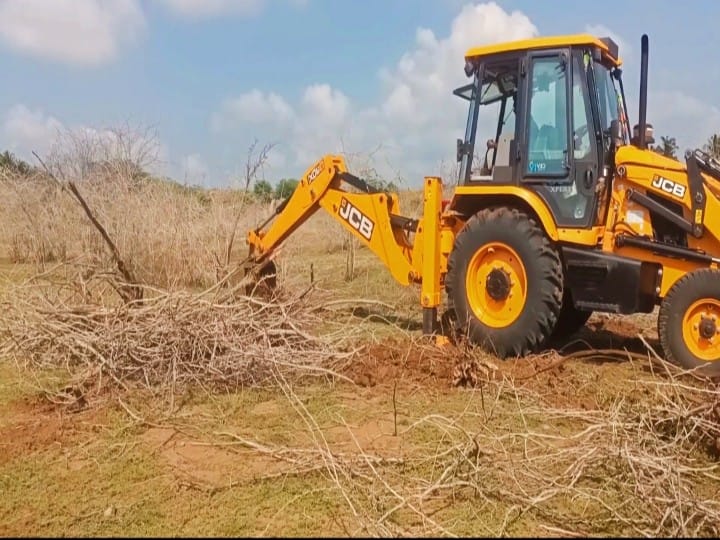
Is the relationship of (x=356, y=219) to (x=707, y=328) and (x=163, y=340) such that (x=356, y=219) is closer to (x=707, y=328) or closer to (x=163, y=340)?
(x=163, y=340)

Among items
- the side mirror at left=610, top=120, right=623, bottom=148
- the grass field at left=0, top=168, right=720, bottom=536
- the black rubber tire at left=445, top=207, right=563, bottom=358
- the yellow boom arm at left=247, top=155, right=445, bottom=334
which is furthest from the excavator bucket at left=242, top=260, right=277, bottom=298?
the side mirror at left=610, top=120, right=623, bottom=148

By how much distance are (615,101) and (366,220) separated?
253cm

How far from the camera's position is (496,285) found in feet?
22.6

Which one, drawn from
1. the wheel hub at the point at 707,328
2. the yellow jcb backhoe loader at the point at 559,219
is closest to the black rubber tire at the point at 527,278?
the yellow jcb backhoe loader at the point at 559,219

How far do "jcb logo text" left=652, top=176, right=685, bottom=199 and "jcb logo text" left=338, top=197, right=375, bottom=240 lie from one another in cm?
261

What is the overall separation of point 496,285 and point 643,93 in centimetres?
197

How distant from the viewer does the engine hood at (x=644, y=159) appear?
21.0ft

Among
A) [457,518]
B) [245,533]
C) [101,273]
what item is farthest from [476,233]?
[245,533]

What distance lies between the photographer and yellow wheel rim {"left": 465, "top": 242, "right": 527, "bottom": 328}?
6844mm

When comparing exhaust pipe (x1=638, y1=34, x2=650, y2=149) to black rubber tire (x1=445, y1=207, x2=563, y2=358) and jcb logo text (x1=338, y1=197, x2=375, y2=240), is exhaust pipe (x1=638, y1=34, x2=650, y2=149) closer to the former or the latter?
black rubber tire (x1=445, y1=207, x2=563, y2=358)

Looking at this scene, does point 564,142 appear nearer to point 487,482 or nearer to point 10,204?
point 487,482

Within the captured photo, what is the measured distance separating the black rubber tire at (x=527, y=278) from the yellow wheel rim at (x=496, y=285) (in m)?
0.05

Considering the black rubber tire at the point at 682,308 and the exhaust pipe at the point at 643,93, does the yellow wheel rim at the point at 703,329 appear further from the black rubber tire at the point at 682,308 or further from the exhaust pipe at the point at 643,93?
the exhaust pipe at the point at 643,93

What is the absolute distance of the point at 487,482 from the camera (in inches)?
149
